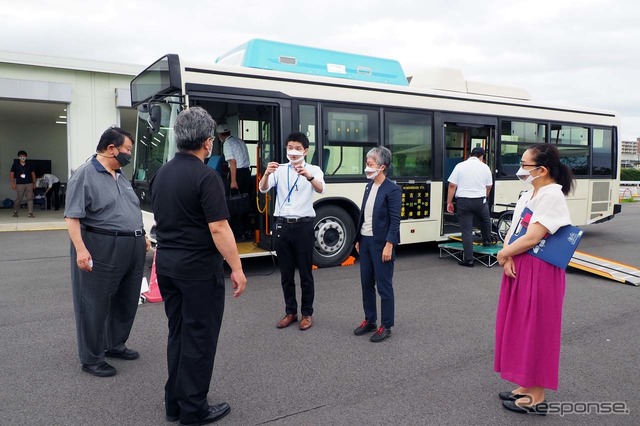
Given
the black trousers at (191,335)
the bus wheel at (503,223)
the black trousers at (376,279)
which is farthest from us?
the bus wheel at (503,223)

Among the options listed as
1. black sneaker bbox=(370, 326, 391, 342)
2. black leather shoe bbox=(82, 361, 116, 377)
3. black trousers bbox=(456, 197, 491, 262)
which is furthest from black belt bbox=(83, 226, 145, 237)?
black trousers bbox=(456, 197, 491, 262)

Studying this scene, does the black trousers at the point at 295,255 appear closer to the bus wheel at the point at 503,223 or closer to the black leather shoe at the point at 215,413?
the black leather shoe at the point at 215,413

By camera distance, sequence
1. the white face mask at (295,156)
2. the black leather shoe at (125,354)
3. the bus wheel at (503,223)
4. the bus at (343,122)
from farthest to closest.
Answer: the bus wheel at (503,223)
the bus at (343,122)
the white face mask at (295,156)
the black leather shoe at (125,354)

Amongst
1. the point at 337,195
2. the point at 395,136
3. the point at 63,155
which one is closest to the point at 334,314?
the point at 337,195

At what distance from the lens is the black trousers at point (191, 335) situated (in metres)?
3.01

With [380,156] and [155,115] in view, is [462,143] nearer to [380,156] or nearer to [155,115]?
[380,156]

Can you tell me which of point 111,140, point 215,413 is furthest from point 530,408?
point 111,140

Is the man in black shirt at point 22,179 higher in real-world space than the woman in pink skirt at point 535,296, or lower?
higher

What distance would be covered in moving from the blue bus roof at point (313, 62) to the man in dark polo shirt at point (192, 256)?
492cm

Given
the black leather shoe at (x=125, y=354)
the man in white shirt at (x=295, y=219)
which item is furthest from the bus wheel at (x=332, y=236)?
the black leather shoe at (x=125, y=354)

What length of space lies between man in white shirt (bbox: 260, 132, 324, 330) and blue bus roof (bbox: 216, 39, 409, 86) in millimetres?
3213

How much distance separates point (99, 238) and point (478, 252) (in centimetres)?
619

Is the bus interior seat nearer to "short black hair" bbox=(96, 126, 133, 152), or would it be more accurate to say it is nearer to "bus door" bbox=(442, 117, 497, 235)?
"bus door" bbox=(442, 117, 497, 235)

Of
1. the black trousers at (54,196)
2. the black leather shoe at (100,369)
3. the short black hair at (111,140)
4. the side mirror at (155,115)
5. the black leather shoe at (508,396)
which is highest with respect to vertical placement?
the side mirror at (155,115)
